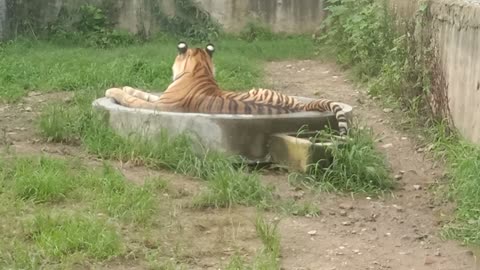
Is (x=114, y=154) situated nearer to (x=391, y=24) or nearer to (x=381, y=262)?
(x=381, y=262)

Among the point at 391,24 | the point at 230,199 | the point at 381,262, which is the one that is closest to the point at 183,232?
the point at 230,199

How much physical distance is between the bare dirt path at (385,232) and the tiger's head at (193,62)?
1.45 metres

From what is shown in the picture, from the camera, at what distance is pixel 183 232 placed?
5.12 metres

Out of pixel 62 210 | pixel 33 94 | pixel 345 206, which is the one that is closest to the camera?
pixel 62 210

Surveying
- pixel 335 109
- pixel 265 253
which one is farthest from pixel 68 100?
pixel 265 253

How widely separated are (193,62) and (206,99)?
38 centimetres

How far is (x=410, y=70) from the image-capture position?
8.27 meters

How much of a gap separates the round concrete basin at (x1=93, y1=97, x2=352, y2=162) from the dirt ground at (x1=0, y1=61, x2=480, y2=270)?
25cm

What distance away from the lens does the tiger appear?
22.0ft

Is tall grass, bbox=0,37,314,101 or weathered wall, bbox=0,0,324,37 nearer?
tall grass, bbox=0,37,314,101

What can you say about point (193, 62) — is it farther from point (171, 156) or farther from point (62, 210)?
point (62, 210)

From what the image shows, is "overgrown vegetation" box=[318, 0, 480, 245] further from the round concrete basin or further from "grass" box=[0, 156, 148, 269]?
"grass" box=[0, 156, 148, 269]

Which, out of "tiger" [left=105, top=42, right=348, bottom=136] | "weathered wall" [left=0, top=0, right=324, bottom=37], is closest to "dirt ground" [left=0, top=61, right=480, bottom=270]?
"tiger" [left=105, top=42, right=348, bottom=136]

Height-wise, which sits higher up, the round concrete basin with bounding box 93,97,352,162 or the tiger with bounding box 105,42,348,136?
the tiger with bounding box 105,42,348,136
